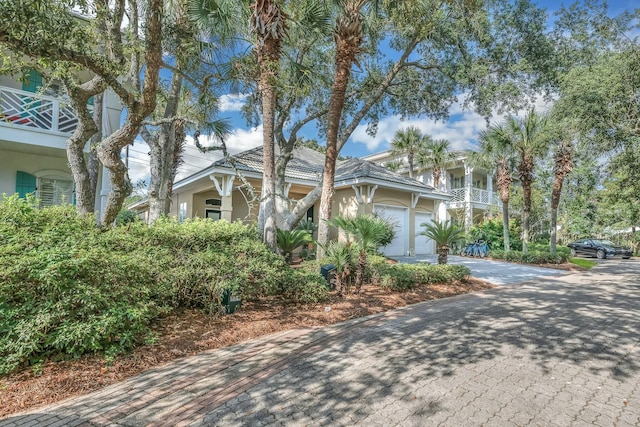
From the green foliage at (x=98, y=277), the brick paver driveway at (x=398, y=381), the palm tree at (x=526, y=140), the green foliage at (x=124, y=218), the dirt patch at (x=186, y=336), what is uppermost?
the palm tree at (x=526, y=140)

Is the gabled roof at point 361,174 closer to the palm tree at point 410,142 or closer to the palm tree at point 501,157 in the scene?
the palm tree at point 501,157

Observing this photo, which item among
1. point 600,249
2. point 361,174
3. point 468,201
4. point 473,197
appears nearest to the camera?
point 361,174

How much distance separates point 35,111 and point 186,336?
9239 mm

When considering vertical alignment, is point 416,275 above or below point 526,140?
below

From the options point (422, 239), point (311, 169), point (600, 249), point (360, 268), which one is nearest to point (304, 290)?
point (360, 268)

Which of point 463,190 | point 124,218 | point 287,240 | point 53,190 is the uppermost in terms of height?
point 463,190

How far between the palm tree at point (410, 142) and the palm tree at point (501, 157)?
252 inches

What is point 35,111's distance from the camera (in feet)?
31.8

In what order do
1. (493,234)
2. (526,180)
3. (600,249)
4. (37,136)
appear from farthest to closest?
(600,249)
(493,234)
(526,180)
(37,136)

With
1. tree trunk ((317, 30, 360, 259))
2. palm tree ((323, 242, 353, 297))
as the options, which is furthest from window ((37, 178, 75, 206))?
palm tree ((323, 242, 353, 297))

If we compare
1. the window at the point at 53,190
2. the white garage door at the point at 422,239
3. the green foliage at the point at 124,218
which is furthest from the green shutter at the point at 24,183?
the white garage door at the point at 422,239

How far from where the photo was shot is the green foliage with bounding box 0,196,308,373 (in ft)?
12.3

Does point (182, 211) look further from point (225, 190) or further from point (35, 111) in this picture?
point (35, 111)

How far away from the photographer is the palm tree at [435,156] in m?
26.0
